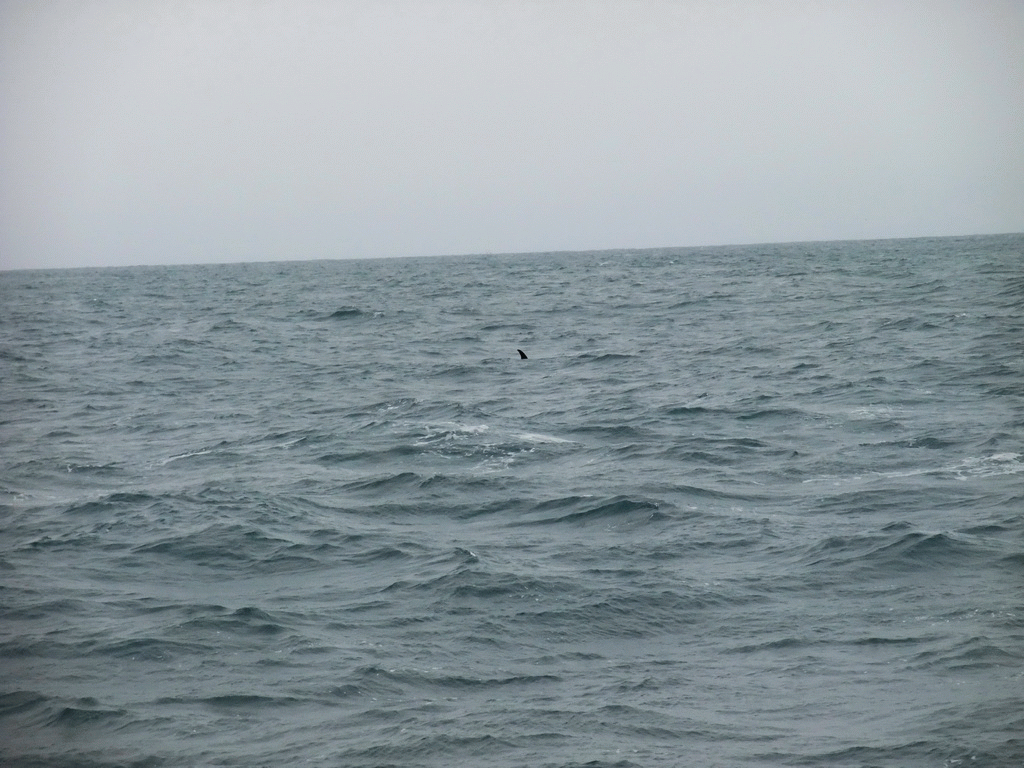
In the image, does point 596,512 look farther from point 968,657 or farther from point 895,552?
point 968,657

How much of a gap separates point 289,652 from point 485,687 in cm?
229

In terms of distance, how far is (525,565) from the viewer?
1390cm

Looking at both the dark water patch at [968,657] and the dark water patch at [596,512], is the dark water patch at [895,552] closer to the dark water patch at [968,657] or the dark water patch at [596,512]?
the dark water patch at [968,657]

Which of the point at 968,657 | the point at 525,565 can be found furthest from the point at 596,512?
the point at 968,657

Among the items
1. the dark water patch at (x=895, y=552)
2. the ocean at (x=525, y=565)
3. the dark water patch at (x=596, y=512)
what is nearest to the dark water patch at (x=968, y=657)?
the ocean at (x=525, y=565)

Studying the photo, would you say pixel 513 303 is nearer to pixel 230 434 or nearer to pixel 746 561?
pixel 230 434

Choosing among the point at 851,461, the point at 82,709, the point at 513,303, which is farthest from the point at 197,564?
the point at 513,303

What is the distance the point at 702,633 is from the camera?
11742 millimetres

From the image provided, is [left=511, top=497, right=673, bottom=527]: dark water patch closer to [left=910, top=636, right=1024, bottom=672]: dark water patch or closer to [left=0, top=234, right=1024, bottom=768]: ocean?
[left=0, top=234, right=1024, bottom=768]: ocean

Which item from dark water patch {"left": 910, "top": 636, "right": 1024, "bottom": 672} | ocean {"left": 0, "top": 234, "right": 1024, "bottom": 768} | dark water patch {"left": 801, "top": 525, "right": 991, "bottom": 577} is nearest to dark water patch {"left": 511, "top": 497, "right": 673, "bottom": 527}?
ocean {"left": 0, "top": 234, "right": 1024, "bottom": 768}

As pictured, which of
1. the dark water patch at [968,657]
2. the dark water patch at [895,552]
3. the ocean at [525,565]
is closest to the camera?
the ocean at [525,565]

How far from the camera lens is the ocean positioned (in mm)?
9711

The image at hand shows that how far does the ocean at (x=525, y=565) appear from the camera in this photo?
9.71 metres

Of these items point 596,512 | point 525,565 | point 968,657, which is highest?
point 596,512
